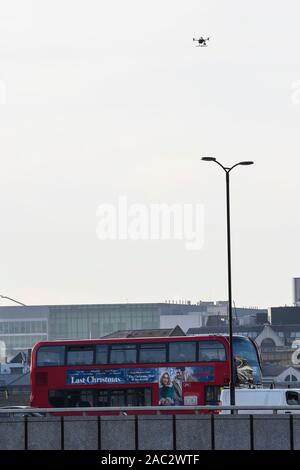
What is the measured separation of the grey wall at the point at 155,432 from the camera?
27.9 metres

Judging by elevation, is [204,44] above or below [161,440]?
above

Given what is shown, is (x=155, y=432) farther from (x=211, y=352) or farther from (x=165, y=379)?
(x=165, y=379)

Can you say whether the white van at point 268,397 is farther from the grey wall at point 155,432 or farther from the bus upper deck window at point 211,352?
the grey wall at point 155,432

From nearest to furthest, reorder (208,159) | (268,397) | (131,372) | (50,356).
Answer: (268,397) < (208,159) < (131,372) < (50,356)

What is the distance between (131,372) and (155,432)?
32.3 metres

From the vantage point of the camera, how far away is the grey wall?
91.6ft

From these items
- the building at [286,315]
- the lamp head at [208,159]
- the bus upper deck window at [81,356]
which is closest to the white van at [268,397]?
the lamp head at [208,159]

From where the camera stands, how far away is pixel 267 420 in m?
28.0

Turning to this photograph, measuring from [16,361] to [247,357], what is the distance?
415 feet

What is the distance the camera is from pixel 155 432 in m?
28.4

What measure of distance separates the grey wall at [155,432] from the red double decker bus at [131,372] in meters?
30.9

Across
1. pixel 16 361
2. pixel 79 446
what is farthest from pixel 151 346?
pixel 16 361

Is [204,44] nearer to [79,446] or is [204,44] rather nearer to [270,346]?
[79,446]

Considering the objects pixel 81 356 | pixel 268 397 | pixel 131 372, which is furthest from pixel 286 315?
pixel 268 397
